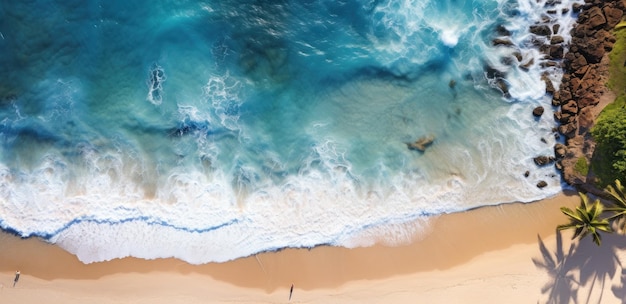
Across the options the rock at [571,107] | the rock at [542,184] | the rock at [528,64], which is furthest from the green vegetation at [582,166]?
the rock at [528,64]

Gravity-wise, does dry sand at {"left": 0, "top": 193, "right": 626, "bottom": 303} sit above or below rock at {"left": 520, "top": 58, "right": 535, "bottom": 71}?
below

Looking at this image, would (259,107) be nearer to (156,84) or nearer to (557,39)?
(156,84)

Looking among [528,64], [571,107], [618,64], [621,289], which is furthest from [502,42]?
[621,289]

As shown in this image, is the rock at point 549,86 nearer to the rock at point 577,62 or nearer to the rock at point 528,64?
the rock at point 528,64

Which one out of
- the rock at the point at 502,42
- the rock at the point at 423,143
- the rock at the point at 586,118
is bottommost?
the rock at the point at 423,143

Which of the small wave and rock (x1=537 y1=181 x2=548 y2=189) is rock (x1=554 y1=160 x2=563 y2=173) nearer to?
rock (x1=537 y1=181 x2=548 y2=189)

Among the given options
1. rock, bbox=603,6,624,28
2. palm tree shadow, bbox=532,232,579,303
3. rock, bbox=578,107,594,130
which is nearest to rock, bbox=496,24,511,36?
rock, bbox=603,6,624,28
